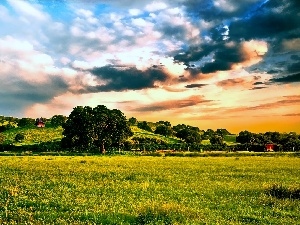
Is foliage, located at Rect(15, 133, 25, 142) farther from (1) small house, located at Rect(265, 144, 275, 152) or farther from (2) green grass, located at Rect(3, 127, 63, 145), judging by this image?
(1) small house, located at Rect(265, 144, 275, 152)

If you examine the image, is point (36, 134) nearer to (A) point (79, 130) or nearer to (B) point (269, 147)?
(A) point (79, 130)

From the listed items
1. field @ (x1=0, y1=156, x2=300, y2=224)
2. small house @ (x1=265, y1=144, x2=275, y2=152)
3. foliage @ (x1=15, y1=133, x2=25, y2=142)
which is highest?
foliage @ (x1=15, y1=133, x2=25, y2=142)

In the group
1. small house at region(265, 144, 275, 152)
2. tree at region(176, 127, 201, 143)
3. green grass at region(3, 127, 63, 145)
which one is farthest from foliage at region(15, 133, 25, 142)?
small house at region(265, 144, 275, 152)

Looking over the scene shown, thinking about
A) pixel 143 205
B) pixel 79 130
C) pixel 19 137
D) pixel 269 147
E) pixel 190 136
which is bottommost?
pixel 143 205

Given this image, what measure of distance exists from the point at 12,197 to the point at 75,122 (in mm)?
93268

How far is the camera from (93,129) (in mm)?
110375

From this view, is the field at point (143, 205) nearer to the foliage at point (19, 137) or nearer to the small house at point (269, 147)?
the foliage at point (19, 137)

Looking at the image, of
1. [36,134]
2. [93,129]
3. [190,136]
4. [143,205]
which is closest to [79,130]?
[93,129]

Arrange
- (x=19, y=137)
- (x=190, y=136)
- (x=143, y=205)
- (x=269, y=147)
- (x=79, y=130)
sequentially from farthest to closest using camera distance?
(x=190, y=136) → (x=269, y=147) → (x=19, y=137) → (x=79, y=130) → (x=143, y=205)

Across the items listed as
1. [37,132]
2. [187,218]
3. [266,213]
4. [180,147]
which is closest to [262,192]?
[266,213]

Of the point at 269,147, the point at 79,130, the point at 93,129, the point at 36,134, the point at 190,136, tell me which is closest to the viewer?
the point at 93,129

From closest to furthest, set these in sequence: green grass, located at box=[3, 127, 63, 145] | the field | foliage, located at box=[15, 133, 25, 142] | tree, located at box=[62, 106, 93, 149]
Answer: the field
tree, located at box=[62, 106, 93, 149]
foliage, located at box=[15, 133, 25, 142]
green grass, located at box=[3, 127, 63, 145]

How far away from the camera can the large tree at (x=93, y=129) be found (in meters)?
111

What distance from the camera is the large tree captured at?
111m
